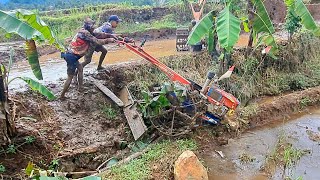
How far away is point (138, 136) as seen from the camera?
7.26 m

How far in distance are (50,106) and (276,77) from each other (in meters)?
6.85

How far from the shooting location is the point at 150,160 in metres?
6.62

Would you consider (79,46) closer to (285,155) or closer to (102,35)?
(102,35)

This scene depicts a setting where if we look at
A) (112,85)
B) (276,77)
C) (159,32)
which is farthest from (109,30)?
(159,32)

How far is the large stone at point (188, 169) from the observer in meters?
5.91

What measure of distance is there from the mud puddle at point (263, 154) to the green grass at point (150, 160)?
644 mm

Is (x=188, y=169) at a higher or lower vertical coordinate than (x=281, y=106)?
higher

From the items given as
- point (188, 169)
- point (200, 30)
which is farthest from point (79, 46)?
point (188, 169)

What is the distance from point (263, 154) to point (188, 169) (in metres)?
2.34

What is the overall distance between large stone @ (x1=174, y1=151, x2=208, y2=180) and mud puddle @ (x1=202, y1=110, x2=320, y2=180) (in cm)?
87

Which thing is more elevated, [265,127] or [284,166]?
[284,166]

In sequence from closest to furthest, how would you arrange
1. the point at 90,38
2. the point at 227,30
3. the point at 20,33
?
the point at 20,33 → the point at 227,30 → the point at 90,38

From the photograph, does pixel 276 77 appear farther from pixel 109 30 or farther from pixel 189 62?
pixel 109 30

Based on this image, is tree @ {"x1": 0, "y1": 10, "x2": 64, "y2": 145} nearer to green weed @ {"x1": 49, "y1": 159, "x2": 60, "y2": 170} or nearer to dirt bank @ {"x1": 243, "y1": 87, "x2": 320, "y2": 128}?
green weed @ {"x1": 49, "y1": 159, "x2": 60, "y2": 170}
